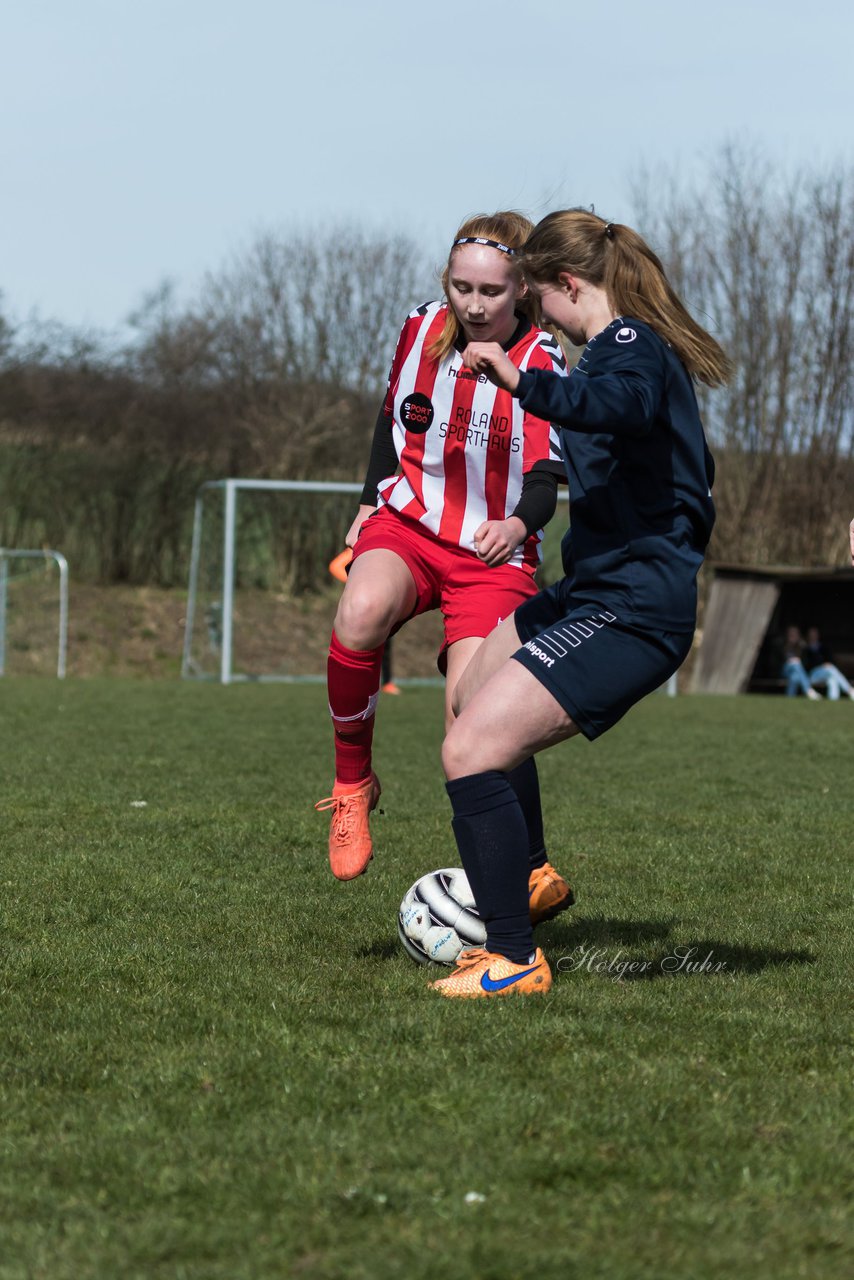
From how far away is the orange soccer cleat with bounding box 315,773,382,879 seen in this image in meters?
4.42

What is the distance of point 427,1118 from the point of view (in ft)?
9.37

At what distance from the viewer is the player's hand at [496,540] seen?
4.05 meters

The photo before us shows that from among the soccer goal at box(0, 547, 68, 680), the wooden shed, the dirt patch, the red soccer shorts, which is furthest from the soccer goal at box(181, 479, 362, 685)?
the red soccer shorts

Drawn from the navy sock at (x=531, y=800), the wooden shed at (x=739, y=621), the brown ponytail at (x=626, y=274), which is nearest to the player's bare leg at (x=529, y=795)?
the navy sock at (x=531, y=800)

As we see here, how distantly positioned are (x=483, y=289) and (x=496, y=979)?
6.39 ft

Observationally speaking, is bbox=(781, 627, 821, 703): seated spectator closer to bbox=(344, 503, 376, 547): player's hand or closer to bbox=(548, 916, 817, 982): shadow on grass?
bbox=(548, 916, 817, 982): shadow on grass

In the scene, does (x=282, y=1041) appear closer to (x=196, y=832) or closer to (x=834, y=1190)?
(x=834, y=1190)

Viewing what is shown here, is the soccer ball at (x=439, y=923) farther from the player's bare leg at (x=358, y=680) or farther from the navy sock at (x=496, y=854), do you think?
the navy sock at (x=496, y=854)

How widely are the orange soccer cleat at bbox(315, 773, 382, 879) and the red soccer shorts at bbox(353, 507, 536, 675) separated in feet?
1.64

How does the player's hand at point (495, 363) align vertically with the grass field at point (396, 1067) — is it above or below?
above

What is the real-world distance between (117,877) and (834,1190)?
3507mm

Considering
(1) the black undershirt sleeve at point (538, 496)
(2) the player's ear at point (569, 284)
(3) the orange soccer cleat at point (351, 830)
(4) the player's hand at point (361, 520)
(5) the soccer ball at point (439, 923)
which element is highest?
(2) the player's ear at point (569, 284)

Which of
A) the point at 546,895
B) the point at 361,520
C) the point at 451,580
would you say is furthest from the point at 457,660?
the point at 546,895

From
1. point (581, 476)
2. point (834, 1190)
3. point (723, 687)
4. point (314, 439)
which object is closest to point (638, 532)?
point (581, 476)
